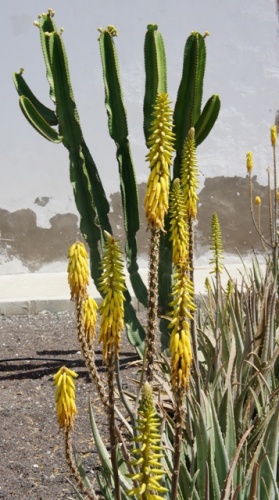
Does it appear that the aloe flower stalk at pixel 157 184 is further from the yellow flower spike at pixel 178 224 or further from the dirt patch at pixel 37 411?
the dirt patch at pixel 37 411

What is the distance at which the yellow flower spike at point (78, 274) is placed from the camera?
59.0 inches

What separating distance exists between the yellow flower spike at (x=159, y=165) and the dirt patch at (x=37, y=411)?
87cm

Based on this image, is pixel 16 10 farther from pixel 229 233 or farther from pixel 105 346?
pixel 105 346

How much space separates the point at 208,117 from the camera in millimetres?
3488

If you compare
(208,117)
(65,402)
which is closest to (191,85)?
(208,117)

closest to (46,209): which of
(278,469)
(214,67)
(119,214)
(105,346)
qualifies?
(119,214)

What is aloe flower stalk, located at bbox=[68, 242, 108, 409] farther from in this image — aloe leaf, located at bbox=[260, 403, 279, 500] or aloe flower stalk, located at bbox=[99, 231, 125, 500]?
aloe leaf, located at bbox=[260, 403, 279, 500]

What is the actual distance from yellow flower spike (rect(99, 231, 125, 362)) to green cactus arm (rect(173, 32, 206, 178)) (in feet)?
7.25

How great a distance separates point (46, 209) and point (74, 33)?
184 centimetres

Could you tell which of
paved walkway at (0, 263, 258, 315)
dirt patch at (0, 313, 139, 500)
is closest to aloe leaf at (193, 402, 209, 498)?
dirt patch at (0, 313, 139, 500)

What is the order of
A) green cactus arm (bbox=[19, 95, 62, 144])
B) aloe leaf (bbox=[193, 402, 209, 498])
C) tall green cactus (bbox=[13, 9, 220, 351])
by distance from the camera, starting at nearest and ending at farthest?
aloe leaf (bbox=[193, 402, 209, 498]) → tall green cactus (bbox=[13, 9, 220, 351]) → green cactus arm (bbox=[19, 95, 62, 144])

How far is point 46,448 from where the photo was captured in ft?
12.1

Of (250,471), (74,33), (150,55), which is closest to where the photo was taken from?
(250,471)

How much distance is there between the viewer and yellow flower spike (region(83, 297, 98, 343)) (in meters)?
1.56
